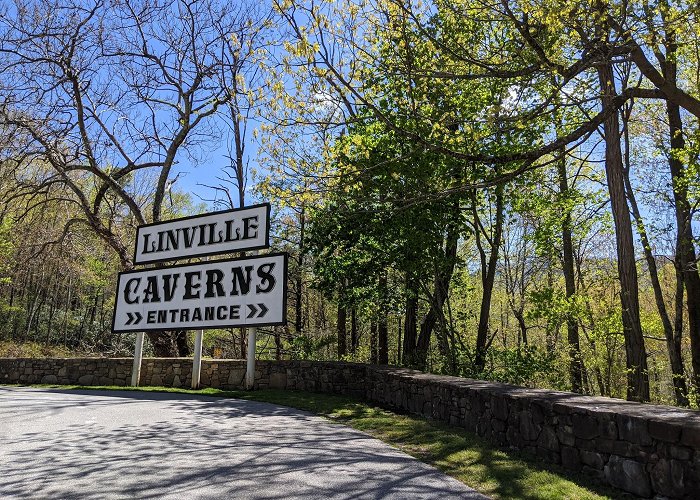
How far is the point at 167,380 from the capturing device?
14219 mm

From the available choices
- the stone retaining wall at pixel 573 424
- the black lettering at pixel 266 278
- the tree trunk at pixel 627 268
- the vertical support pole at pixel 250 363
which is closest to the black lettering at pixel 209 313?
the vertical support pole at pixel 250 363

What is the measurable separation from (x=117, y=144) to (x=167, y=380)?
1070cm

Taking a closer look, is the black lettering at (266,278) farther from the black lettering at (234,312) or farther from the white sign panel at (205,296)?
the black lettering at (234,312)

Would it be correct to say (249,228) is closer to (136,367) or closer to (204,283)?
(204,283)

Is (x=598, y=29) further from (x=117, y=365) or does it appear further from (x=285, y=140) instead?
(x=117, y=365)

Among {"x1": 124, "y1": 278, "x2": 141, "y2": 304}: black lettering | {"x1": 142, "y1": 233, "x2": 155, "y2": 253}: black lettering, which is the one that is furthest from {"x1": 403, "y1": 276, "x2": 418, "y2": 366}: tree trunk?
{"x1": 124, "y1": 278, "x2": 141, "y2": 304}: black lettering

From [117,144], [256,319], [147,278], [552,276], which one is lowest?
[256,319]

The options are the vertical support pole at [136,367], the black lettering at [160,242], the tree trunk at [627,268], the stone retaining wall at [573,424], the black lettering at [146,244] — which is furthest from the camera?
the black lettering at [146,244]

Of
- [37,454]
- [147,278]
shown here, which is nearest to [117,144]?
[147,278]

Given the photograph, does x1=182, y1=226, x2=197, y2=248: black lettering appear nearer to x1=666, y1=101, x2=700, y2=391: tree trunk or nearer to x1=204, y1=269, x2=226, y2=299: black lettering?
x1=204, y1=269, x2=226, y2=299: black lettering

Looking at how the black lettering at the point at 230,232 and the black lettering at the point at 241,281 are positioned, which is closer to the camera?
the black lettering at the point at 241,281

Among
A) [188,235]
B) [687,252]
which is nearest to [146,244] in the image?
[188,235]

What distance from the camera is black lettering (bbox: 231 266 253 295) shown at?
1251 cm

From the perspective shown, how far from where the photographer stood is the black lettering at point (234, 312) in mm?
12453
